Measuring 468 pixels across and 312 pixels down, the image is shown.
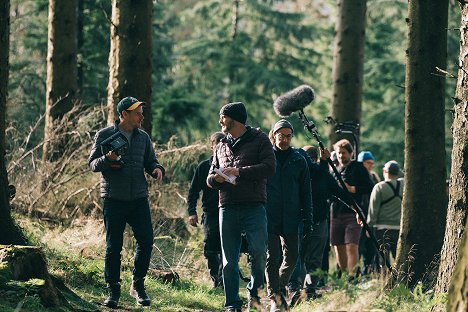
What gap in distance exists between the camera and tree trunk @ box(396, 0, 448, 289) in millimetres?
11508

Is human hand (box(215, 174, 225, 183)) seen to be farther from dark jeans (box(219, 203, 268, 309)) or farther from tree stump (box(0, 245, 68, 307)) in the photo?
tree stump (box(0, 245, 68, 307))

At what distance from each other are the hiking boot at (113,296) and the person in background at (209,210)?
2.18m

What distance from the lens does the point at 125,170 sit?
9703mm

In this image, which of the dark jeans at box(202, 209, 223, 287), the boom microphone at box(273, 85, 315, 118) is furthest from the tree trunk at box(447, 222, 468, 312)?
the dark jeans at box(202, 209, 223, 287)

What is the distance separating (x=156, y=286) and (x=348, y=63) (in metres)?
8.65

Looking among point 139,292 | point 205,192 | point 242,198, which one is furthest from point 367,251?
point 242,198

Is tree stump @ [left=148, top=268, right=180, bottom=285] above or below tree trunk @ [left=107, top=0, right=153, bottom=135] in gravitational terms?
below

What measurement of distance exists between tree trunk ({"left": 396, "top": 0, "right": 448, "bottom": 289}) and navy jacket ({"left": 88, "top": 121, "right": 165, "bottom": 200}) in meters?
3.45

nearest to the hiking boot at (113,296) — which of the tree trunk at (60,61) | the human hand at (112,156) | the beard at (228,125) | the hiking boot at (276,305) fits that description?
the human hand at (112,156)

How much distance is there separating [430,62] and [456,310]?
5.86m

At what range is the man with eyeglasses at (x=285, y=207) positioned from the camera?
33.7 feet

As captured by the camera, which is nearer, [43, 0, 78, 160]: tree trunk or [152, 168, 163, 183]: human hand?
[152, 168, 163, 183]: human hand

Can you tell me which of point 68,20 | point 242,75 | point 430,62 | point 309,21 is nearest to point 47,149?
point 68,20

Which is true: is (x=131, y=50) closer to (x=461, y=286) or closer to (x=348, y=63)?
(x=348, y=63)
